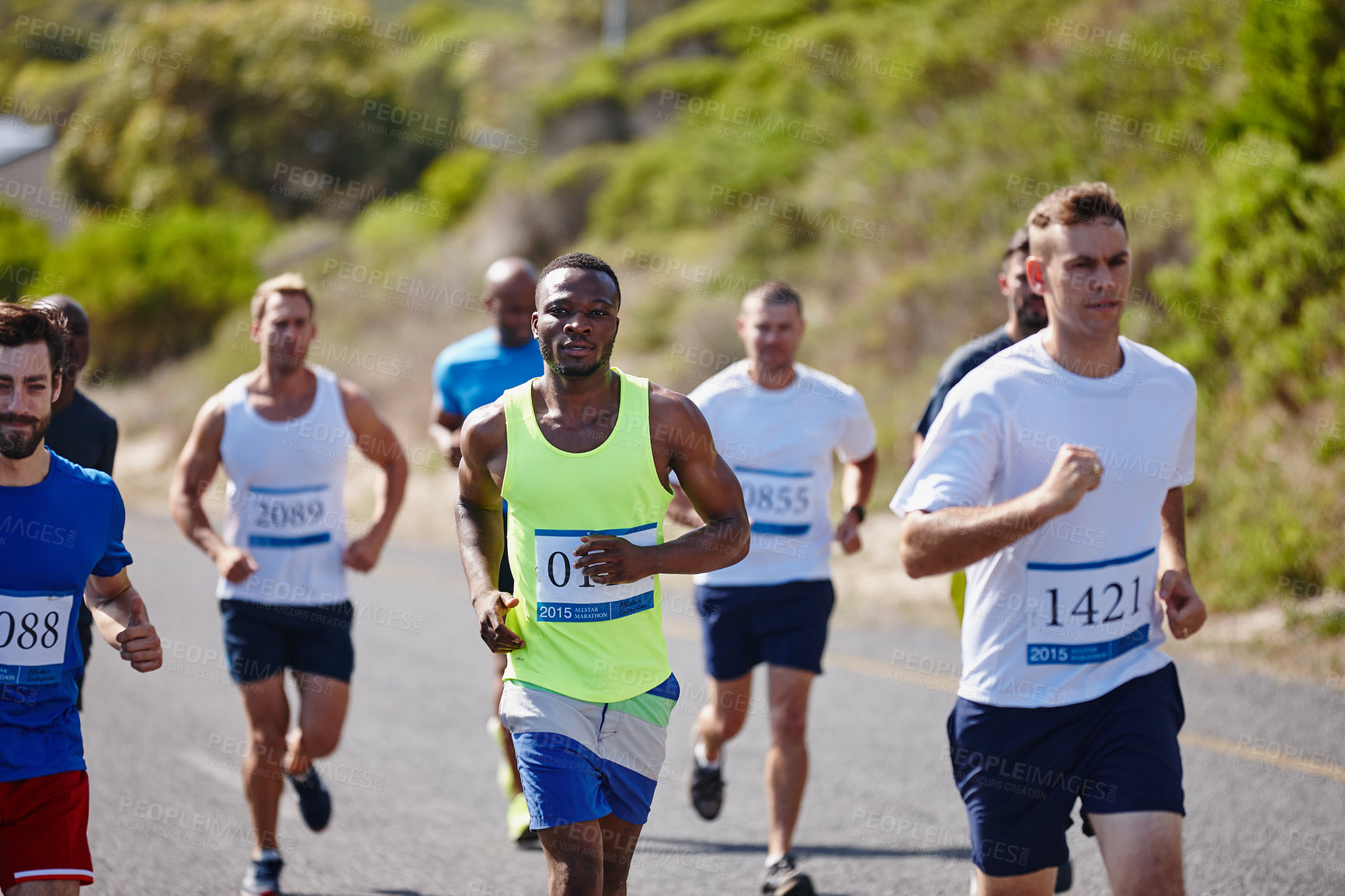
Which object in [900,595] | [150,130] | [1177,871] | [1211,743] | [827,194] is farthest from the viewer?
[150,130]

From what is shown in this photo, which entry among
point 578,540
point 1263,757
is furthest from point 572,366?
point 1263,757

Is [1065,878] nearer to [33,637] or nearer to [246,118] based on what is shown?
[33,637]

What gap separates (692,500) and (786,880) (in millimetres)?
2025

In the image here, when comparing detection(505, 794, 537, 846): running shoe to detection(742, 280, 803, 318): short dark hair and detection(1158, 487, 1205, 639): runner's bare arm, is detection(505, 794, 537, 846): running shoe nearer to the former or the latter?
detection(742, 280, 803, 318): short dark hair

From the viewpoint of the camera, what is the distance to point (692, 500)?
4.05m

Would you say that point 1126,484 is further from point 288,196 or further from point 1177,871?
point 288,196

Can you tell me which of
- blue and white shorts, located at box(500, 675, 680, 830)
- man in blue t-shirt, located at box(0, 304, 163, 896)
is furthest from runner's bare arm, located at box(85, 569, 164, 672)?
blue and white shorts, located at box(500, 675, 680, 830)

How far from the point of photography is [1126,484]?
12.0 feet

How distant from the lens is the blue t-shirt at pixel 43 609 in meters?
3.78

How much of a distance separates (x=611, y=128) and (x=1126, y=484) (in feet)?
115

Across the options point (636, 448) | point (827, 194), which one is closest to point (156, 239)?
point (827, 194)

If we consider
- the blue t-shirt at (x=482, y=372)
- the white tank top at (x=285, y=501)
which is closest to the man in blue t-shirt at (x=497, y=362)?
the blue t-shirt at (x=482, y=372)

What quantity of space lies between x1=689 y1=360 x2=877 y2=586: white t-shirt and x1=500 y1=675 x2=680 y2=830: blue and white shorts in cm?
224

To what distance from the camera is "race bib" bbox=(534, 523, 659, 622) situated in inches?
149
